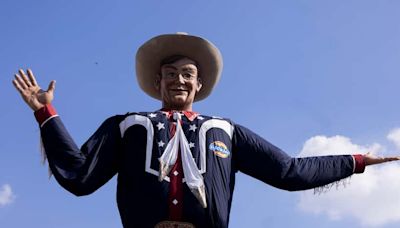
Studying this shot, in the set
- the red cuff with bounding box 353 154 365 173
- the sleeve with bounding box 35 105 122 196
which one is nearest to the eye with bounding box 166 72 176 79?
the sleeve with bounding box 35 105 122 196

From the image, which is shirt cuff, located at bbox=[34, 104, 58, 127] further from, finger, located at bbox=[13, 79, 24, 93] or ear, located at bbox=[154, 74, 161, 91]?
ear, located at bbox=[154, 74, 161, 91]

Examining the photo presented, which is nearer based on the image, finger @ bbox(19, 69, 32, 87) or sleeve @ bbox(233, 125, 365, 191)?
finger @ bbox(19, 69, 32, 87)

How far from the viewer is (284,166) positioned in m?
6.21

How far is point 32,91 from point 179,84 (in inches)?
58.1

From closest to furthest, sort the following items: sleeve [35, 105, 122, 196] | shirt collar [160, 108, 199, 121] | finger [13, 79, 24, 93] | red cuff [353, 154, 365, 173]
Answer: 1. sleeve [35, 105, 122, 196]
2. finger [13, 79, 24, 93]
3. shirt collar [160, 108, 199, 121]
4. red cuff [353, 154, 365, 173]

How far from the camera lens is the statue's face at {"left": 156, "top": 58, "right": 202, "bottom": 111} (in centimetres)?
631

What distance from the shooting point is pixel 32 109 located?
5.71 meters

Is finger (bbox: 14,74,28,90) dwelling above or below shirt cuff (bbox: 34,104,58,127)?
above

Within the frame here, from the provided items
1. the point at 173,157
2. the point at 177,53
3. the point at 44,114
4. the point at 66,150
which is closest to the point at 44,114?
the point at 44,114

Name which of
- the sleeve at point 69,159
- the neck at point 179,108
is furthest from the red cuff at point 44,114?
the neck at point 179,108

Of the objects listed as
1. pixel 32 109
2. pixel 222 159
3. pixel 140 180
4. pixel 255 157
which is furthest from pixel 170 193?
pixel 32 109

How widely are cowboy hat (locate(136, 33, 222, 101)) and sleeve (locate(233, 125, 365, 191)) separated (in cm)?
89

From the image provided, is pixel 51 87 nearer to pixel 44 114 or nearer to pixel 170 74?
pixel 44 114

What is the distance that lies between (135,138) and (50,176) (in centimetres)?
87
